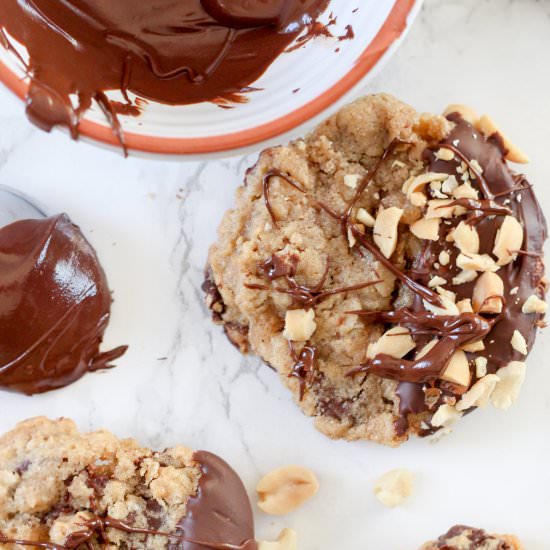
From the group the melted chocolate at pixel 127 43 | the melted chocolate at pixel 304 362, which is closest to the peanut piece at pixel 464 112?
the melted chocolate at pixel 127 43

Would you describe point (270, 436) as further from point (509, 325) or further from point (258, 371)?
point (509, 325)

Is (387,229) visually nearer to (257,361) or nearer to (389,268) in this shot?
(389,268)

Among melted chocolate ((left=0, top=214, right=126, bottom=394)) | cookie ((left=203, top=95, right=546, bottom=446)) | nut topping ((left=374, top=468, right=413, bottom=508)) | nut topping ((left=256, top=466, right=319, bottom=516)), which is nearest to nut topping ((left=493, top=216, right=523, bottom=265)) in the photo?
cookie ((left=203, top=95, right=546, bottom=446))

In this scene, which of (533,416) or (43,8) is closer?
(43,8)

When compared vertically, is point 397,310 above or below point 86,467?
above

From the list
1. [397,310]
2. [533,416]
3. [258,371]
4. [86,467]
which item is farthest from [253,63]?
[533,416]

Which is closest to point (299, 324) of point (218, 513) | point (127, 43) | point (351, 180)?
point (351, 180)

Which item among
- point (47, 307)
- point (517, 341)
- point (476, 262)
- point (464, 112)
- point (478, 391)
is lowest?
point (47, 307)
